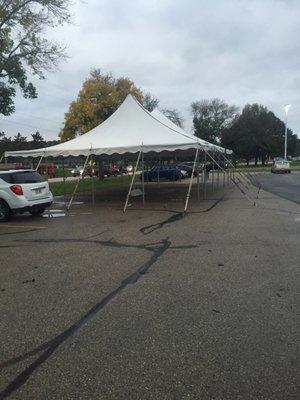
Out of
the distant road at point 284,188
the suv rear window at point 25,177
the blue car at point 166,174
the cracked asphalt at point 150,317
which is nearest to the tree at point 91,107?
the blue car at point 166,174

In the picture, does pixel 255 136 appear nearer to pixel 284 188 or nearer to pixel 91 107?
pixel 91 107

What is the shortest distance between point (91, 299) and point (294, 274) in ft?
9.95

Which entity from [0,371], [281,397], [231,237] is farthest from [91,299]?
[231,237]

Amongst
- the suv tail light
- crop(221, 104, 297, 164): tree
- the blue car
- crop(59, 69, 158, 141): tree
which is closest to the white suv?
the suv tail light

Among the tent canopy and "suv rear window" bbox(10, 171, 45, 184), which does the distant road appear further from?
"suv rear window" bbox(10, 171, 45, 184)

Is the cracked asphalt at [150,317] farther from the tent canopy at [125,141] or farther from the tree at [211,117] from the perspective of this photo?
the tree at [211,117]

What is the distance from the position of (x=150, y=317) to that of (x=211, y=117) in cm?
11362

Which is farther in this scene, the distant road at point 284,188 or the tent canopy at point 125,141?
the distant road at point 284,188

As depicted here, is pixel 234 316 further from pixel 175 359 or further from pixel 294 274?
pixel 294 274

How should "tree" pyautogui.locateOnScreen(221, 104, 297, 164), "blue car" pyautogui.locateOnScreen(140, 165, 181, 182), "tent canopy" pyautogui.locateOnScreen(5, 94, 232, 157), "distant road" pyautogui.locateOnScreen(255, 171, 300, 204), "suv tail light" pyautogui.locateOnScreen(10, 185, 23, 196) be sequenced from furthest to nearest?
"tree" pyautogui.locateOnScreen(221, 104, 297, 164), "blue car" pyautogui.locateOnScreen(140, 165, 181, 182), "distant road" pyautogui.locateOnScreen(255, 171, 300, 204), "tent canopy" pyautogui.locateOnScreen(5, 94, 232, 157), "suv tail light" pyautogui.locateOnScreen(10, 185, 23, 196)

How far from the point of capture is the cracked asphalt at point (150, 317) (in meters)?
3.59

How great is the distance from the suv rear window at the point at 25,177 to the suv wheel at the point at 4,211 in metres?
0.75

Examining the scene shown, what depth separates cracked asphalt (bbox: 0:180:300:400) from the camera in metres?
3.59

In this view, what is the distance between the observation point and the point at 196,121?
11494 cm
